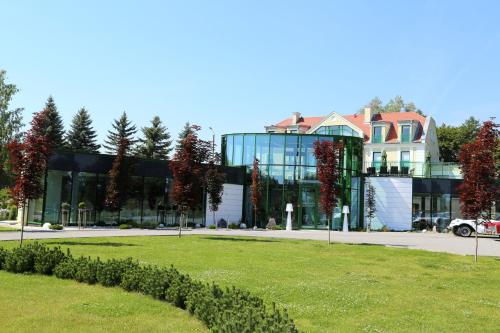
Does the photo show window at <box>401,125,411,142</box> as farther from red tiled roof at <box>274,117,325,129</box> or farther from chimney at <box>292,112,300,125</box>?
chimney at <box>292,112,300,125</box>

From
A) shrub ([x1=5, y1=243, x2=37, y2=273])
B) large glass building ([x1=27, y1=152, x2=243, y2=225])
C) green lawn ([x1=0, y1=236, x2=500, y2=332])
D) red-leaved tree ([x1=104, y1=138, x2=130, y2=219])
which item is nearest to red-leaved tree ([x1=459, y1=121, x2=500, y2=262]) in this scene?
green lawn ([x1=0, y1=236, x2=500, y2=332])

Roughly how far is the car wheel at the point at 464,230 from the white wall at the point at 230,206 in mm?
15564

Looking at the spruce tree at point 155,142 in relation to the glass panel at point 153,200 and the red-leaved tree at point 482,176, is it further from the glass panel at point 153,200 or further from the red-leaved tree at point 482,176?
the red-leaved tree at point 482,176

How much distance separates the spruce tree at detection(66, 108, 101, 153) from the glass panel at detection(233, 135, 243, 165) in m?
24.1

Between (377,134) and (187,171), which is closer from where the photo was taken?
(187,171)

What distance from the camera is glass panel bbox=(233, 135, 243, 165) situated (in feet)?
138

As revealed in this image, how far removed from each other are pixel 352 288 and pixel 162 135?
2296 inches

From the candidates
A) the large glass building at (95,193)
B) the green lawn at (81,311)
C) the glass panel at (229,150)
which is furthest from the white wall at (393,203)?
the green lawn at (81,311)

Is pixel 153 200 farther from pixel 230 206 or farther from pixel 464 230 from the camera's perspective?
pixel 464 230

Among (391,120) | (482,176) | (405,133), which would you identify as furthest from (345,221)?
(391,120)

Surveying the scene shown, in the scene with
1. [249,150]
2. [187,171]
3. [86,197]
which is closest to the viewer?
[187,171]

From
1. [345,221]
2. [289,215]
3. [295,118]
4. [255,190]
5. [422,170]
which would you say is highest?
[295,118]

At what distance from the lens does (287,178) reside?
4069cm

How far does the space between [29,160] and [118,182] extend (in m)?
13.6
